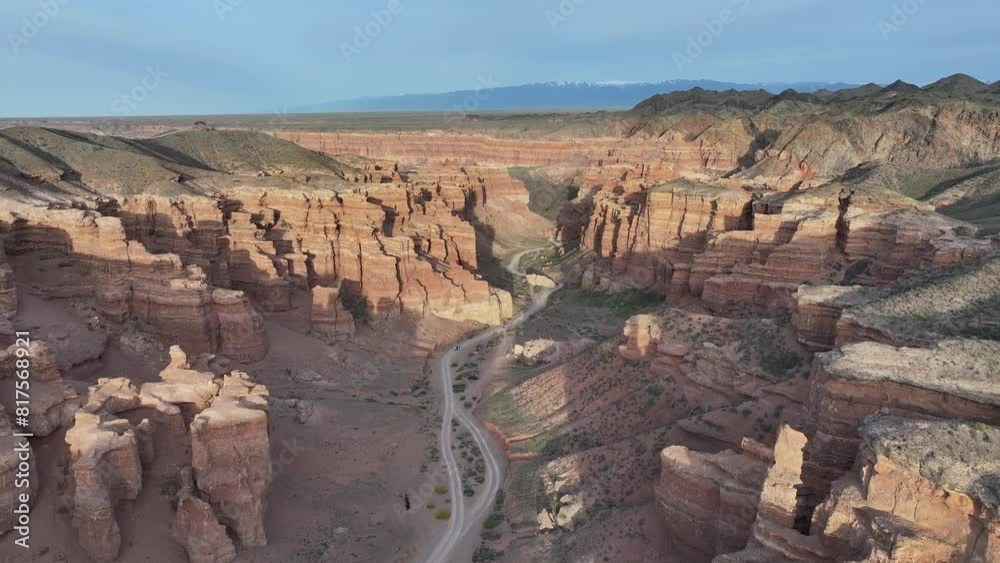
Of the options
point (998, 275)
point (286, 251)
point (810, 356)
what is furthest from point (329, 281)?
point (998, 275)

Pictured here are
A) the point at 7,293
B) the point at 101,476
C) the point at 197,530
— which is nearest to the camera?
the point at 101,476

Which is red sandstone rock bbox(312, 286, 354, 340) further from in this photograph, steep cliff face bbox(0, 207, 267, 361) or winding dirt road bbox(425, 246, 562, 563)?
winding dirt road bbox(425, 246, 562, 563)

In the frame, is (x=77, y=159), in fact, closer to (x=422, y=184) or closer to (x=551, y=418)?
(x=422, y=184)

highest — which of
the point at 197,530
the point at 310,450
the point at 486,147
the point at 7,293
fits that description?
the point at 486,147

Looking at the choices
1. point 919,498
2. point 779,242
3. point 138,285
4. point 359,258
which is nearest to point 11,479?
point 138,285

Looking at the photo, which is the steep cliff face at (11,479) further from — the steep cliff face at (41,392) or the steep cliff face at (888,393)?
the steep cliff face at (888,393)

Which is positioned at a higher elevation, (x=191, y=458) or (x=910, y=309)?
(x=910, y=309)

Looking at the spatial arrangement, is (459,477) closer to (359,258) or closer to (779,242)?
(359,258)

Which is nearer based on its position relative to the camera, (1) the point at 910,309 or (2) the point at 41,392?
(2) the point at 41,392

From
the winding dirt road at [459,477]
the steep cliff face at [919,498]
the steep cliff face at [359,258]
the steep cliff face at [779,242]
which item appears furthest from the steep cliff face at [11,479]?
the steep cliff face at [779,242]
